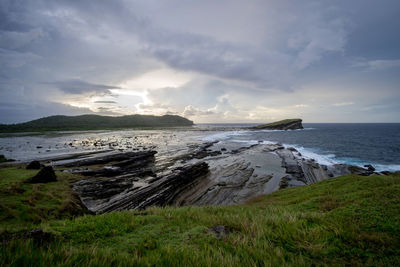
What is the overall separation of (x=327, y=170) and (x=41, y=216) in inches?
1216

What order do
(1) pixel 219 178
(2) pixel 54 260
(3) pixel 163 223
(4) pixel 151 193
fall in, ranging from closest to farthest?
1. (2) pixel 54 260
2. (3) pixel 163 223
3. (4) pixel 151 193
4. (1) pixel 219 178

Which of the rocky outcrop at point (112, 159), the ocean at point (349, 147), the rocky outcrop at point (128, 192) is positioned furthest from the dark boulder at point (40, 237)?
the ocean at point (349, 147)

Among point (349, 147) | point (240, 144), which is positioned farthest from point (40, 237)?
point (349, 147)

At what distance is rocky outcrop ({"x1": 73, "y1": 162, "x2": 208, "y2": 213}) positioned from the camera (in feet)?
40.4

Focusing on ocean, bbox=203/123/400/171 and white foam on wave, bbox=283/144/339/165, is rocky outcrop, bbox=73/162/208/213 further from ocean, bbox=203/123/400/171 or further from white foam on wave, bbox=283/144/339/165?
ocean, bbox=203/123/400/171

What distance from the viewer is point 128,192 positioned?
14.7 meters

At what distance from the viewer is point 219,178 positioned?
20.4 m

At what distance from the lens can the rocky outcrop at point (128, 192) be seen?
12312 millimetres

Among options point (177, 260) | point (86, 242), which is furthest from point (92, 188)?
point (177, 260)

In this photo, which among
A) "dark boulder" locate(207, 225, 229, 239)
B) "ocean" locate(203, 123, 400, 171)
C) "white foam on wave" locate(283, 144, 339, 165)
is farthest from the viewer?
"ocean" locate(203, 123, 400, 171)

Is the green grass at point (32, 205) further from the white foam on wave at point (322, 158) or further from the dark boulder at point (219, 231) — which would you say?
the white foam on wave at point (322, 158)

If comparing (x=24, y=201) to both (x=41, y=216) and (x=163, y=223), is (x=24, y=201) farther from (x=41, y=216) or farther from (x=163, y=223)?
(x=163, y=223)

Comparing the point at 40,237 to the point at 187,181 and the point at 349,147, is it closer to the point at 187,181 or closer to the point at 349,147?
the point at 187,181

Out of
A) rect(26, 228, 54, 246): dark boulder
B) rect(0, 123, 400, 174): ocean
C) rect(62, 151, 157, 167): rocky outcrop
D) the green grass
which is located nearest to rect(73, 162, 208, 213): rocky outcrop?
the green grass
